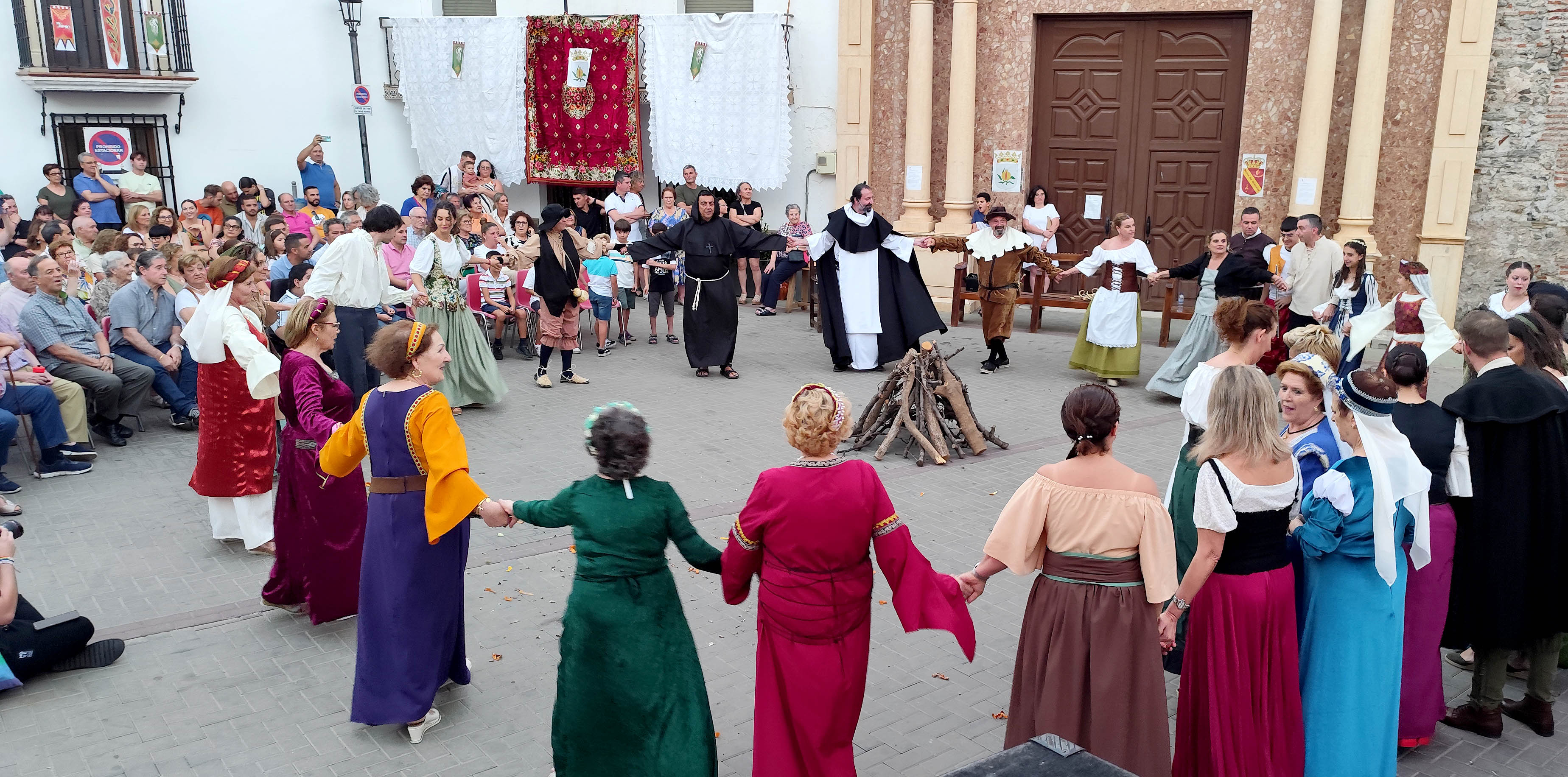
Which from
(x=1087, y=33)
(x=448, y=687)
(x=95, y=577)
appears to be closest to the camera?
(x=448, y=687)

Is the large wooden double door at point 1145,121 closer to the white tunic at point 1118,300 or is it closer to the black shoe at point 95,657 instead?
the white tunic at point 1118,300

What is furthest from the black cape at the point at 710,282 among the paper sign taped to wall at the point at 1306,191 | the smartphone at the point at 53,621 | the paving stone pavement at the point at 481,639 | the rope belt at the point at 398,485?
the rope belt at the point at 398,485

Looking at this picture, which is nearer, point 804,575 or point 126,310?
point 804,575

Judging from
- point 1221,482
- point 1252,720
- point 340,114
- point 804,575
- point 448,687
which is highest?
point 340,114

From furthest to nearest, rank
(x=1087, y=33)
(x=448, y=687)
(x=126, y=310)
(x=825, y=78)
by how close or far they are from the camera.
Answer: (x=825, y=78) → (x=1087, y=33) → (x=126, y=310) → (x=448, y=687)

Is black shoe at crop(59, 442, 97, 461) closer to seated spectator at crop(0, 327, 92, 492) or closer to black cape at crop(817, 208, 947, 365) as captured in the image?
seated spectator at crop(0, 327, 92, 492)

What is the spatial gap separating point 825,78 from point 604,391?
6783 mm

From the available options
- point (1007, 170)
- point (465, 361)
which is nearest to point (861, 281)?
point (465, 361)

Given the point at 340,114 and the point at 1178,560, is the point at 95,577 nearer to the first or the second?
the point at 1178,560

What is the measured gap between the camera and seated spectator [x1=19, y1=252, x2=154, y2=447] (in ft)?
26.4

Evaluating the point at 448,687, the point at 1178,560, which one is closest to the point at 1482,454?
the point at 1178,560

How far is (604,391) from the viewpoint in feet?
33.6

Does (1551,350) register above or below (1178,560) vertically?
above

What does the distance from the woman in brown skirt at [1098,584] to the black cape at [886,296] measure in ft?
24.4
